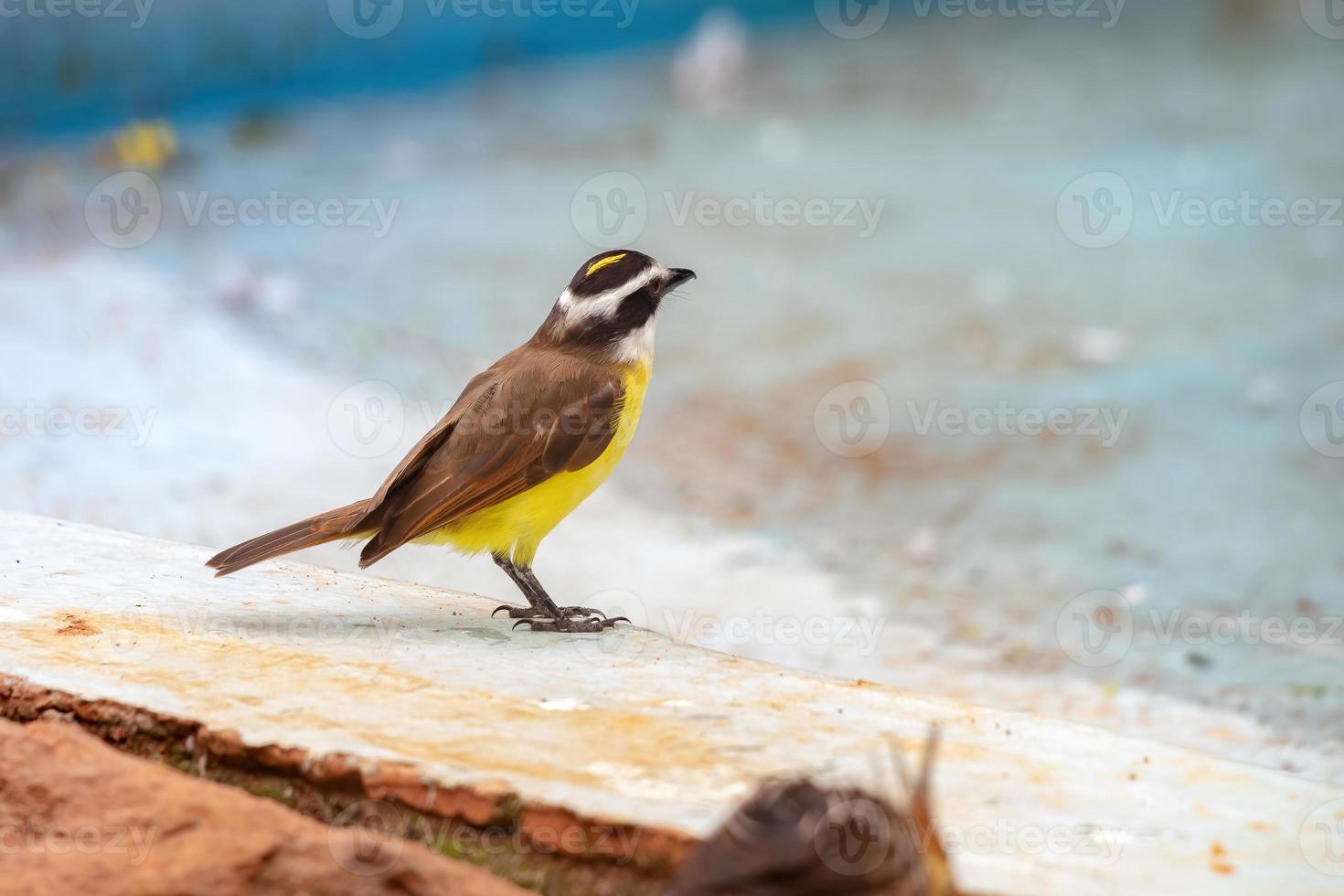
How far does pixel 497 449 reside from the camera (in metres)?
4.33

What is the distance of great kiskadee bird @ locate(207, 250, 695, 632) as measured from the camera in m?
4.30

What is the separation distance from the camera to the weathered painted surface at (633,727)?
2.79 meters

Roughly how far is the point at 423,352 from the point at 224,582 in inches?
186

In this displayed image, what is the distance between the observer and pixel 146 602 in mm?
4098

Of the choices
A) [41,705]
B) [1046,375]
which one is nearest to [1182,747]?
[41,705]
